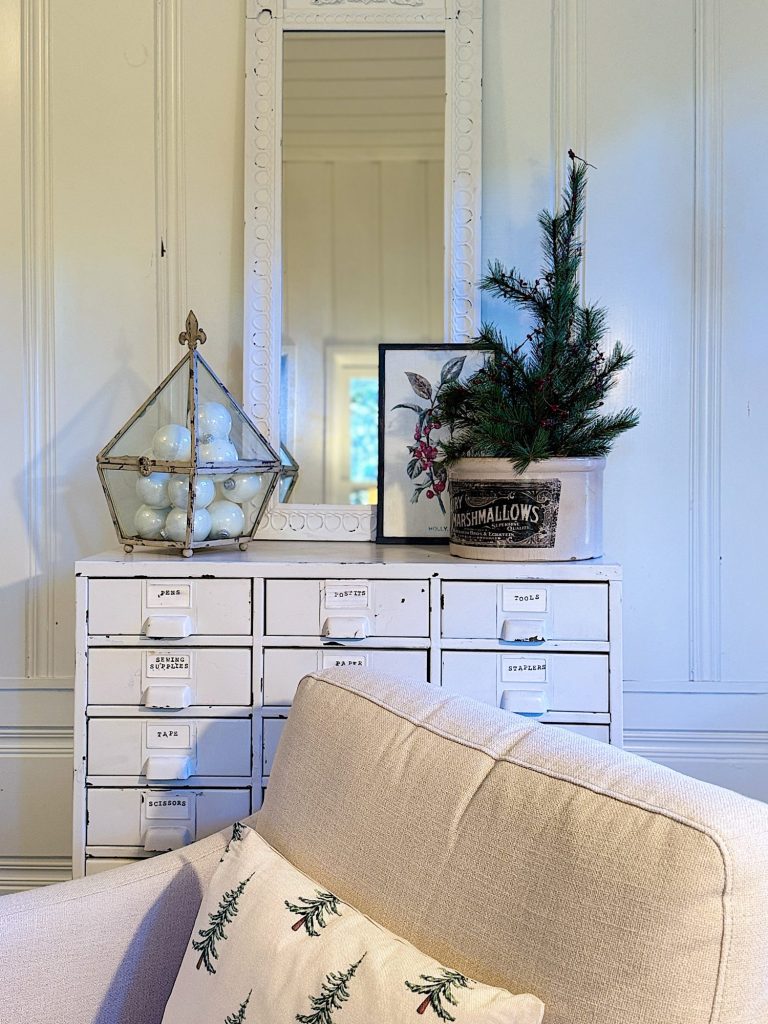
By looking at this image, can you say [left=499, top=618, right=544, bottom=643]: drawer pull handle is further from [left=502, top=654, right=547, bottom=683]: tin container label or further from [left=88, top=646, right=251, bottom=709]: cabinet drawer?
[left=88, top=646, right=251, bottom=709]: cabinet drawer

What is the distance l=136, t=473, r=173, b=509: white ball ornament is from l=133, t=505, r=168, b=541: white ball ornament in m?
0.01

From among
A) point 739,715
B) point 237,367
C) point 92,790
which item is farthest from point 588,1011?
point 237,367

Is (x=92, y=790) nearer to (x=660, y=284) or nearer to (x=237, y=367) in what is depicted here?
(x=237, y=367)

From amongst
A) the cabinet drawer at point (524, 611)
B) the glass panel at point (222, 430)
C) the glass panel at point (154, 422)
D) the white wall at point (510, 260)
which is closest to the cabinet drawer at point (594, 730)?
the cabinet drawer at point (524, 611)

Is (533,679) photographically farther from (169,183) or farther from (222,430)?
(169,183)

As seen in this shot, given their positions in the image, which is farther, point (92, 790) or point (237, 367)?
point (237, 367)

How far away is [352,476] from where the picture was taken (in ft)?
6.24

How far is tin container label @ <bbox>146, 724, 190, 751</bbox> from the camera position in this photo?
1495 millimetres

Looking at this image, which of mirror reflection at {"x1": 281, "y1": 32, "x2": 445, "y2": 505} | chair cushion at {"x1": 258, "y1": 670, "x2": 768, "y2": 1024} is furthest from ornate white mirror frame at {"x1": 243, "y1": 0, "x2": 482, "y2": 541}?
chair cushion at {"x1": 258, "y1": 670, "x2": 768, "y2": 1024}

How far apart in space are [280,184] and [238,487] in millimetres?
716

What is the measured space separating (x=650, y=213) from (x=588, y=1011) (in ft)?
5.58

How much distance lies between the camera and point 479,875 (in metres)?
0.79

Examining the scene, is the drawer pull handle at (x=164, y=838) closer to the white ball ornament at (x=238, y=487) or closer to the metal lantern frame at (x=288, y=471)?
the white ball ornament at (x=238, y=487)

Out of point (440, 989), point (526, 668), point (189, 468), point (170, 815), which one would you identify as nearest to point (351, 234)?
point (189, 468)
